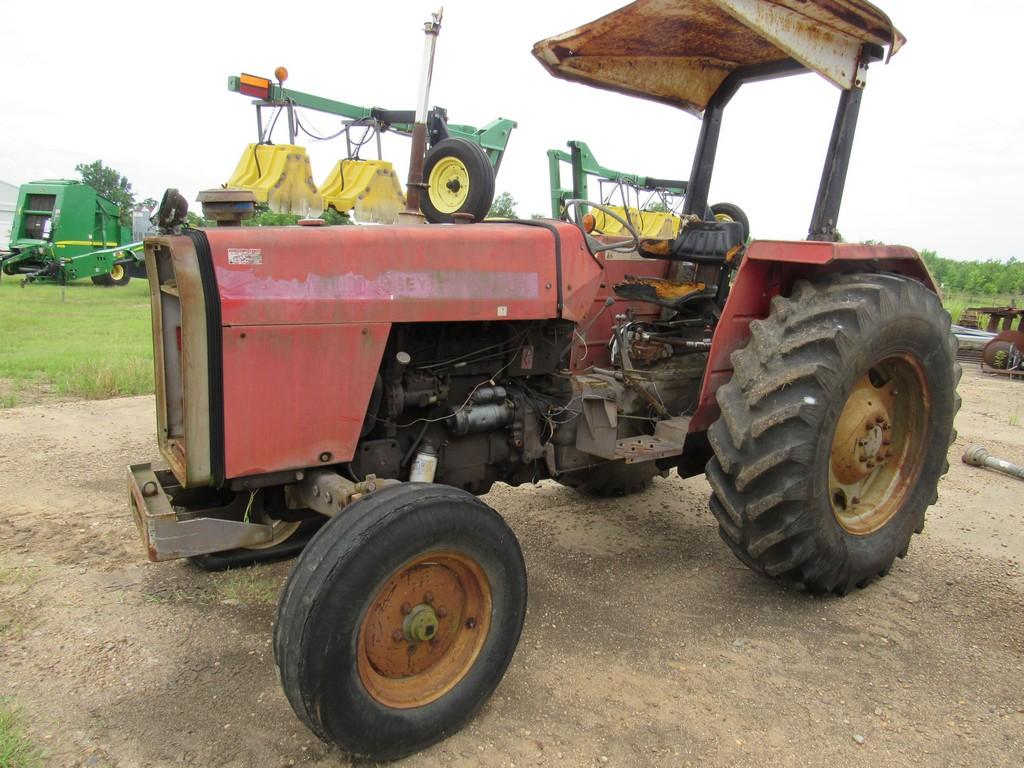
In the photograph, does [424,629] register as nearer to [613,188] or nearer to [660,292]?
[660,292]

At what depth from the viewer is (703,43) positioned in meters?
3.79

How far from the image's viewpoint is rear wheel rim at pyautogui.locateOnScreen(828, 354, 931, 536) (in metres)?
3.42

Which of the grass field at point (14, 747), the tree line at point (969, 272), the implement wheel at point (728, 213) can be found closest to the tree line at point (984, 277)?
the tree line at point (969, 272)

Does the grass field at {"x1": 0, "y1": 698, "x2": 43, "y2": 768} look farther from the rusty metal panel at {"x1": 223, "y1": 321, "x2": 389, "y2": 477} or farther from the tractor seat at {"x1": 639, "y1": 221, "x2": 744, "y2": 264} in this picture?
the tractor seat at {"x1": 639, "y1": 221, "x2": 744, "y2": 264}

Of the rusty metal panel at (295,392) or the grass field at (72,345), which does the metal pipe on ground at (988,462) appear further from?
the grass field at (72,345)

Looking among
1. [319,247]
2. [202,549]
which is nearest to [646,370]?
[319,247]

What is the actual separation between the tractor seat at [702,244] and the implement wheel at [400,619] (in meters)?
2.11

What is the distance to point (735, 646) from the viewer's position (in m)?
3.04

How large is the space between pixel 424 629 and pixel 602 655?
0.90 meters

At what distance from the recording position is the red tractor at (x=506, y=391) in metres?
2.35

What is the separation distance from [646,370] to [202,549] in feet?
7.38

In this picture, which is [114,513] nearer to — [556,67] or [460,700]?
[460,700]

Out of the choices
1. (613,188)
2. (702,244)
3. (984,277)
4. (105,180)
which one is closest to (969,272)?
(984,277)

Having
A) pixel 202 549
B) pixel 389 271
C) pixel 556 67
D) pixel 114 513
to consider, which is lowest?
pixel 114 513
